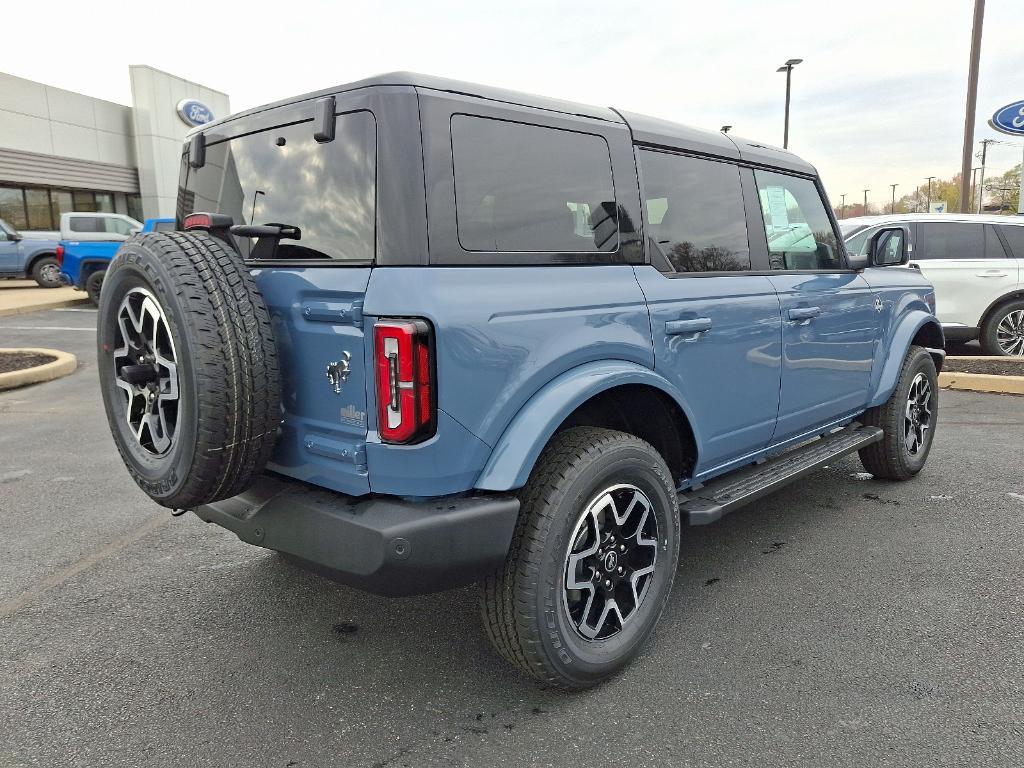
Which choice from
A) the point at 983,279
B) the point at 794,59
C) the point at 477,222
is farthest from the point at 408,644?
the point at 794,59

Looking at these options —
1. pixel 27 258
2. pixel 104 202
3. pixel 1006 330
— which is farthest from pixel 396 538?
pixel 104 202

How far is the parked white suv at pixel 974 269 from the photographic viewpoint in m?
8.72

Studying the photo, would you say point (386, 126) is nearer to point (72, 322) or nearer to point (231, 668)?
point (231, 668)

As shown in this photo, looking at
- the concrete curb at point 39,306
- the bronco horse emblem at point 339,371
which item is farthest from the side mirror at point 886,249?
the concrete curb at point 39,306

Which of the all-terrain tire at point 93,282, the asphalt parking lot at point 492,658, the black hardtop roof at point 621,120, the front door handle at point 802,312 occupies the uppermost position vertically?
the black hardtop roof at point 621,120

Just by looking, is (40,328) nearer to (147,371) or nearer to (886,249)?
(147,371)

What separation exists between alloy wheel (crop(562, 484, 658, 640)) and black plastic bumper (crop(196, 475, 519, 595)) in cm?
36

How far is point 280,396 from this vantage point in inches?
92.0

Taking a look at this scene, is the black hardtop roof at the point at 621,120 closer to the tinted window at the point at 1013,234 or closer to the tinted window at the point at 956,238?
the tinted window at the point at 956,238

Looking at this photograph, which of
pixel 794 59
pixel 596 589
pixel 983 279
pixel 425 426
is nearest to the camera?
pixel 425 426

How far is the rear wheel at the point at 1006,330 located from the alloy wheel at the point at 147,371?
9321mm

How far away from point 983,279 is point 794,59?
66.7ft

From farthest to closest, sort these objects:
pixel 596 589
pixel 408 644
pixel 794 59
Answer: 1. pixel 794 59
2. pixel 408 644
3. pixel 596 589

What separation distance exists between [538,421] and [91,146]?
2884 centimetres
